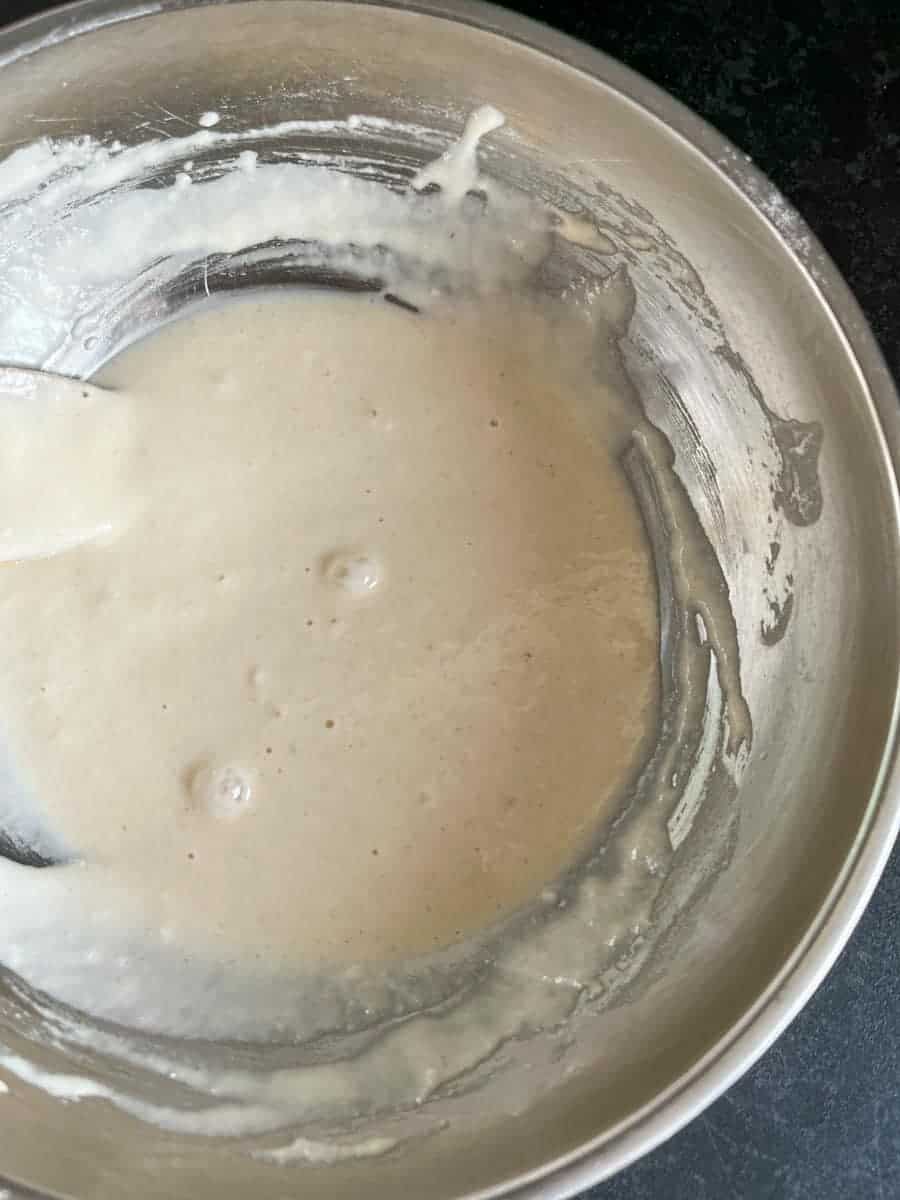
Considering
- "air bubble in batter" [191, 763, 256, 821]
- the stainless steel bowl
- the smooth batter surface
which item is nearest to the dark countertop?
the stainless steel bowl

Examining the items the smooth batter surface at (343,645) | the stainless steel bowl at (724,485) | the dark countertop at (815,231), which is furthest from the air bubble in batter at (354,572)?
the dark countertop at (815,231)

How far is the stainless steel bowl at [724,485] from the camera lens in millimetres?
947

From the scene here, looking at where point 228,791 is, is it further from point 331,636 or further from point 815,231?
point 815,231

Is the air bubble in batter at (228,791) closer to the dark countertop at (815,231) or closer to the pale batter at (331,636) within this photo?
the pale batter at (331,636)

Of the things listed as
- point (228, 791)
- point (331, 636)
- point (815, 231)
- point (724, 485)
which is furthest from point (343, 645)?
point (815, 231)

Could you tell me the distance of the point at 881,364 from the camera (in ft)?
3.08

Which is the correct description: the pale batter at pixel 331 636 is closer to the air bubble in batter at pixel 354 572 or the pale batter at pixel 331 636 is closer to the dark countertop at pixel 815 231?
the air bubble in batter at pixel 354 572

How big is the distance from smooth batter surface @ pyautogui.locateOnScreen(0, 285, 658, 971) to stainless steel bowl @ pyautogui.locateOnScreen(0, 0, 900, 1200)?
18 cm

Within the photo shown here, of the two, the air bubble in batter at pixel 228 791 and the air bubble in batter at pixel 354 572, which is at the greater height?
the air bubble in batter at pixel 354 572

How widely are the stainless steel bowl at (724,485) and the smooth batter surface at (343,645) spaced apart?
180 mm

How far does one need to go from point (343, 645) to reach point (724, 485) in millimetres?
480

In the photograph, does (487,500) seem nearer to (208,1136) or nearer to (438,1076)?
(438,1076)

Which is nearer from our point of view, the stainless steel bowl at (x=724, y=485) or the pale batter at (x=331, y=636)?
the stainless steel bowl at (x=724, y=485)

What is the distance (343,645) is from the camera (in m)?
1.25
